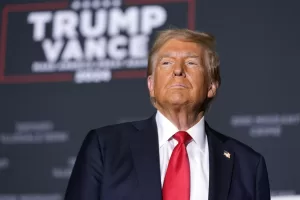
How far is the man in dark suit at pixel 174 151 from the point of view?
1744 millimetres

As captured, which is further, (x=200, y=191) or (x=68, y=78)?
(x=68, y=78)

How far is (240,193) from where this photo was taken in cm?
183

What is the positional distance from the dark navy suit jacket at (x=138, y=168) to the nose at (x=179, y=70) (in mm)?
187

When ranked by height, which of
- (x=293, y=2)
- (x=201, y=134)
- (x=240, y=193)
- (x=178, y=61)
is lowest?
A: (x=240, y=193)

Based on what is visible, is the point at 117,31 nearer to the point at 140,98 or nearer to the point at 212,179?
the point at 140,98

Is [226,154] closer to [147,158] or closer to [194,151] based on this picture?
[194,151]

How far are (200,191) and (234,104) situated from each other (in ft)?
4.87

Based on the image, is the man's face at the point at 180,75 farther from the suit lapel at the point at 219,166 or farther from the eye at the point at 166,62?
the suit lapel at the point at 219,166

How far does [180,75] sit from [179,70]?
17mm

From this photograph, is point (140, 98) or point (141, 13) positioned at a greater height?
point (141, 13)

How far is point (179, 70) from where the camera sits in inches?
73.1

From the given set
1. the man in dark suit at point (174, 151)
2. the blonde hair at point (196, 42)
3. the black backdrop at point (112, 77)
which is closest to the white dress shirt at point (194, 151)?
the man in dark suit at point (174, 151)

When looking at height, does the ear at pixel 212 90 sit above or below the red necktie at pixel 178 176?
above

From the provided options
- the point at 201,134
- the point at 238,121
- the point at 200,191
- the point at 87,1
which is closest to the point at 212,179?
the point at 200,191
